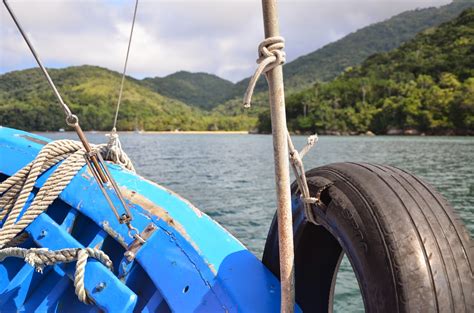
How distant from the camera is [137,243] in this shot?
65.5 inches

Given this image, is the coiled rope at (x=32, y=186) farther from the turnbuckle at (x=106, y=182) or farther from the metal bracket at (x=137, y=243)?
the metal bracket at (x=137, y=243)

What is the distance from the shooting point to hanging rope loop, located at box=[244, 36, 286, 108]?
1.23m

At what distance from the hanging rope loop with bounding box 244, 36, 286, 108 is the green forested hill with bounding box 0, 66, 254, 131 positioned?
64318 mm

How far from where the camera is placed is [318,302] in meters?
1.83

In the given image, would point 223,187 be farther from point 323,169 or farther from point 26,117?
point 26,117

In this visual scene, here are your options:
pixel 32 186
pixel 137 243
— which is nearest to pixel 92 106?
pixel 32 186

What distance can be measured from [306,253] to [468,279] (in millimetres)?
669

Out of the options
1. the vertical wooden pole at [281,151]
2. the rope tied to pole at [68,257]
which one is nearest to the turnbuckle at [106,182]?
the rope tied to pole at [68,257]

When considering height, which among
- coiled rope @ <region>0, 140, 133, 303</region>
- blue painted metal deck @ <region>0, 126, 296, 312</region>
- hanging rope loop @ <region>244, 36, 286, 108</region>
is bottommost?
blue painted metal deck @ <region>0, 126, 296, 312</region>

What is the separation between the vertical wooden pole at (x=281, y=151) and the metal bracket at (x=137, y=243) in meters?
0.59

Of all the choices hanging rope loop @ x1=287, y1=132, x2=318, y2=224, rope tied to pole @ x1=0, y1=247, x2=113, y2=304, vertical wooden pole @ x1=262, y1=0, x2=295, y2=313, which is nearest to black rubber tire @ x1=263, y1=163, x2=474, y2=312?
hanging rope loop @ x1=287, y1=132, x2=318, y2=224

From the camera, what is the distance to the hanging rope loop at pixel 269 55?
4.03ft

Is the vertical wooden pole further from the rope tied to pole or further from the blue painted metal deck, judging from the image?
the rope tied to pole

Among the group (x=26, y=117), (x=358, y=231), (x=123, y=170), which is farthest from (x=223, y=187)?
(x=26, y=117)
